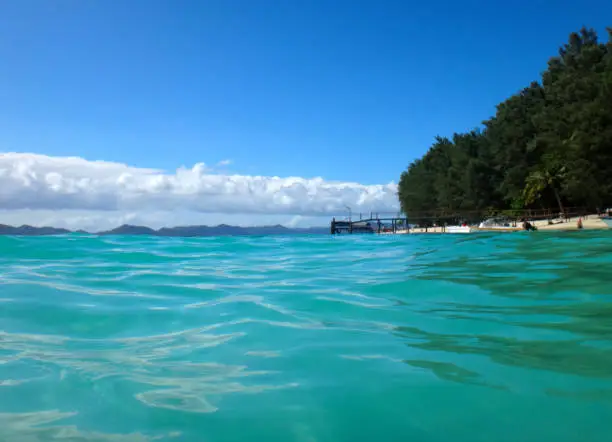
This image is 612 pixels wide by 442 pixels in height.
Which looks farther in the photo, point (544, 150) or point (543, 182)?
point (544, 150)

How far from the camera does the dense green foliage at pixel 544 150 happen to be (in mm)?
38531

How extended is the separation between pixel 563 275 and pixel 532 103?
5560 cm

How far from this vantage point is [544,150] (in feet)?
167

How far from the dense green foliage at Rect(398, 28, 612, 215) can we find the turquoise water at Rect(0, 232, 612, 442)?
120ft

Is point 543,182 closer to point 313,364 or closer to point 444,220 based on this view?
point 444,220

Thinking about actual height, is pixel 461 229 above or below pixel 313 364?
above

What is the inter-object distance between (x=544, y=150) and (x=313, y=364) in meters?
54.2

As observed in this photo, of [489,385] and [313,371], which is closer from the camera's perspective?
[489,385]

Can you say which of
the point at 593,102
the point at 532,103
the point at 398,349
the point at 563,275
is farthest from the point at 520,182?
the point at 398,349

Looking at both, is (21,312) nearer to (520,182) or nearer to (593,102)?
(593,102)

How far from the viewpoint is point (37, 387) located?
3408 millimetres

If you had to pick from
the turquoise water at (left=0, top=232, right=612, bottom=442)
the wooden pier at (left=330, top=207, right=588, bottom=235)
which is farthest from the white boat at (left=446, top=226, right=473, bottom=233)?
the turquoise water at (left=0, top=232, right=612, bottom=442)

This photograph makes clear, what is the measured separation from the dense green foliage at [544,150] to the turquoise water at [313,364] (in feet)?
120

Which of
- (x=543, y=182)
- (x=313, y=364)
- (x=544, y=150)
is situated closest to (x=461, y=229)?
(x=543, y=182)
